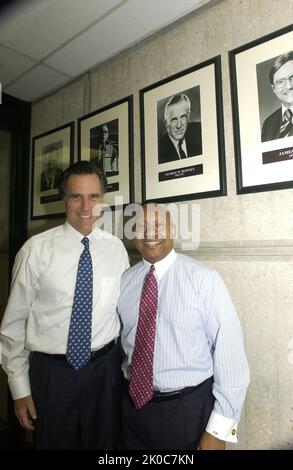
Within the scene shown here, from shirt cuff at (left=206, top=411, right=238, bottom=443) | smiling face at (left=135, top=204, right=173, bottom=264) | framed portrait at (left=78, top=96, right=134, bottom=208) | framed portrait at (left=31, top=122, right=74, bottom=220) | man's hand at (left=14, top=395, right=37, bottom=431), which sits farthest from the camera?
framed portrait at (left=31, top=122, right=74, bottom=220)

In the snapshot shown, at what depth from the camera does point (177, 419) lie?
127cm

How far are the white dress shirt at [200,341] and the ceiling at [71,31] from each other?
1.44 m

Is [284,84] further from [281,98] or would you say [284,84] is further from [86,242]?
[86,242]

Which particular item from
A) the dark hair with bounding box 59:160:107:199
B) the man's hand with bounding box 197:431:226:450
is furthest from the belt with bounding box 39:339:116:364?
the dark hair with bounding box 59:160:107:199

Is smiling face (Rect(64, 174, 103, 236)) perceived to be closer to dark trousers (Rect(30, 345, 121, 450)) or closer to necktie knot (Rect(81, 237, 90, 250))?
necktie knot (Rect(81, 237, 90, 250))

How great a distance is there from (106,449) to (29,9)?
242cm

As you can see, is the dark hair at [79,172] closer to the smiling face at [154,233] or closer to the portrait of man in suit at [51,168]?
the smiling face at [154,233]

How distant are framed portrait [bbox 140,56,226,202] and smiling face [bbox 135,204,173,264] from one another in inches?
12.4

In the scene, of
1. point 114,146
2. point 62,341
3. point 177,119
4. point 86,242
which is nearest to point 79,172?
point 86,242

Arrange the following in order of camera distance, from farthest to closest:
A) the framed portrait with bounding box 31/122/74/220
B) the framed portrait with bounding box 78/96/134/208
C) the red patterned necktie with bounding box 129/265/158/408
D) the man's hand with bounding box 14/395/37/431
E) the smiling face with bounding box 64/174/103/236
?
the framed portrait with bounding box 31/122/74/220
the framed portrait with bounding box 78/96/134/208
the smiling face with bounding box 64/174/103/236
the man's hand with bounding box 14/395/37/431
the red patterned necktie with bounding box 129/265/158/408

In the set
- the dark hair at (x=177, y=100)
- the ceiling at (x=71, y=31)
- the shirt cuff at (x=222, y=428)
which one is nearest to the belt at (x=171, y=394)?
the shirt cuff at (x=222, y=428)

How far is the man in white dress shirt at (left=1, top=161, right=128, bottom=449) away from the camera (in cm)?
150

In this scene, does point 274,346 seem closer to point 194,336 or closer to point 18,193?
point 194,336

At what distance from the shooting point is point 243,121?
4.98ft
